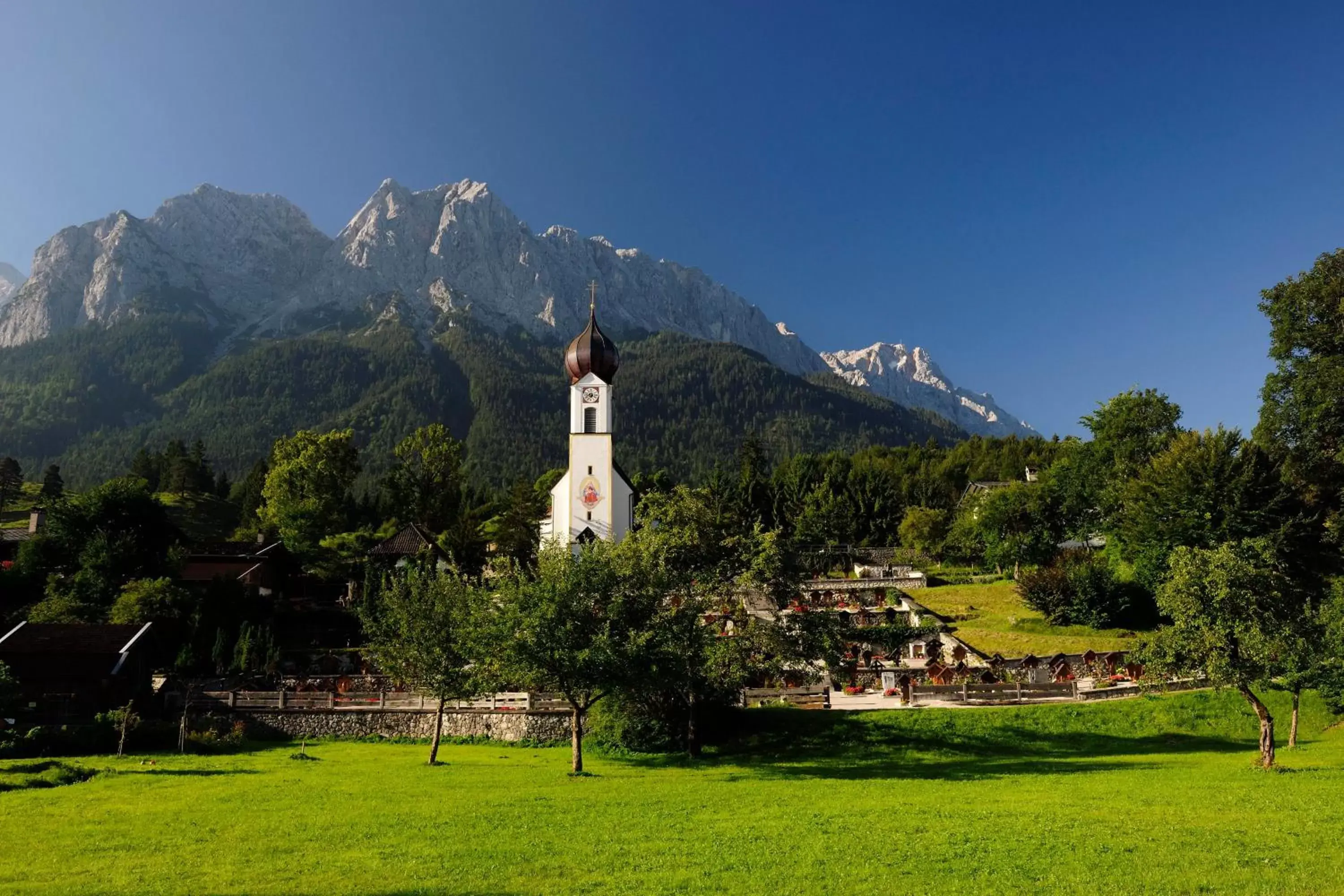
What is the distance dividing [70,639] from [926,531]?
58.5m

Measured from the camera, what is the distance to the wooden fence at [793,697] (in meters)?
30.2

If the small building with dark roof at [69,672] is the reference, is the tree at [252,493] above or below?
above

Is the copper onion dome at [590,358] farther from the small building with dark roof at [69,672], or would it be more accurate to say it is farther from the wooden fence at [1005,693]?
the wooden fence at [1005,693]

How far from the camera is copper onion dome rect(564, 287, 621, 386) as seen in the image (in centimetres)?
6444

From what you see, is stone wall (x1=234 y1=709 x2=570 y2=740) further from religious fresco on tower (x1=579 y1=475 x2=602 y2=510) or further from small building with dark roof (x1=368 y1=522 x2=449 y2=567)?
religious fresco on tower (x1=579 y1=475 x2=602 y2=510)

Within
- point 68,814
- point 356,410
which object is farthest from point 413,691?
point 356,410

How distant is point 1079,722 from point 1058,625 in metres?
15.2

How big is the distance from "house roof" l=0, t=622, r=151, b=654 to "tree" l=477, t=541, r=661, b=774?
738 inches

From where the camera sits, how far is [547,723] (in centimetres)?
3106

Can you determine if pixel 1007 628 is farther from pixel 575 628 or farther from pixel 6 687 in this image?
pixel 6 687

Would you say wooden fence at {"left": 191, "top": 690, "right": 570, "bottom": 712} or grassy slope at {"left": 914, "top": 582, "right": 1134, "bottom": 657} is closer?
wooden fence at {"left": 191, "top": 690, "right": 570, "bottom": 712}

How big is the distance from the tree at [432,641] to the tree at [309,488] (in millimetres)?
32301

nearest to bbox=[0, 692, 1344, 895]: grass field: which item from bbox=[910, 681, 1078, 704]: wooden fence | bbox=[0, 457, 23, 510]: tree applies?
bbox=[910, 681, 1078, 704]: wooden fence

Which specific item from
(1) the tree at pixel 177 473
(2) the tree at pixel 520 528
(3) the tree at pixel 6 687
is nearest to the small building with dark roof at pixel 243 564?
(2) the tree at pixel 520 528
